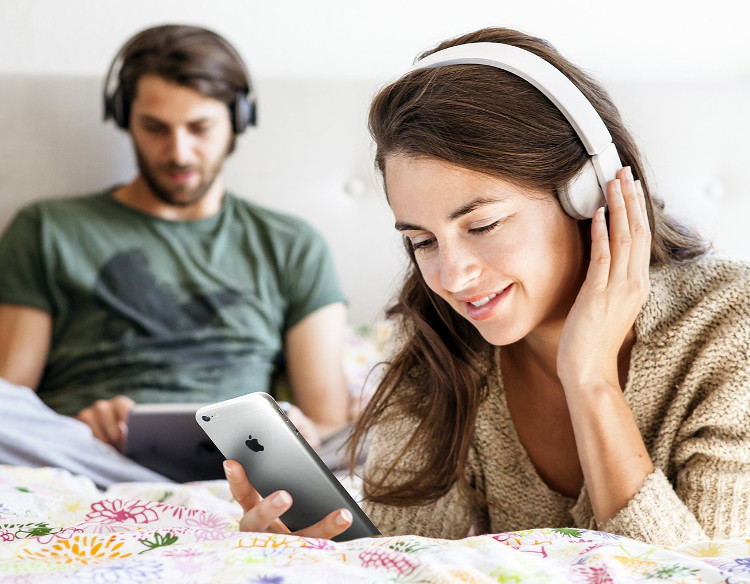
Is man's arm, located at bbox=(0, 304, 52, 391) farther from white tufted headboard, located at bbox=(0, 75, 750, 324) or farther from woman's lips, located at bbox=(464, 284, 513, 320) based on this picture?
A: woman's lips, located at bbox=(464, 284, 513, 320)

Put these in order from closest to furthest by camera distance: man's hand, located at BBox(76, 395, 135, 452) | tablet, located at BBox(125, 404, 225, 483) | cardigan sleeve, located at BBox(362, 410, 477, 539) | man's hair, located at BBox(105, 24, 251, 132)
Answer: cardigan sleeve, located at BBox(362, 410, 477, 539), tablet, located at BBox(125, 404, 225, 483), man's hand, located at BBox(76, 395, 135, 452), man's hair, located at BBox(105, 24, 251, 132)

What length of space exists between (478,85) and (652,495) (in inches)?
17.3

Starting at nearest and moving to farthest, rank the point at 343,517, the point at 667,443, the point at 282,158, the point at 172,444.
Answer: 1. the point at 343,517
2. the point at 667,443
3. the point at 172,444
4. the point at 282,158

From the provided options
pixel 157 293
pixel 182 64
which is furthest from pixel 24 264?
pixel 182 64

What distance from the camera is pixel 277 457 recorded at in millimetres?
788

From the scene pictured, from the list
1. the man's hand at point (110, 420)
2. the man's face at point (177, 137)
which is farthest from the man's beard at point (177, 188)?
the man's hand at point (110, 420)

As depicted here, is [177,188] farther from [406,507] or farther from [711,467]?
[711,467]

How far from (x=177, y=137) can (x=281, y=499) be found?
1067 millimetres

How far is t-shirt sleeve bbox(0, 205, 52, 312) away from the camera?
1.59m

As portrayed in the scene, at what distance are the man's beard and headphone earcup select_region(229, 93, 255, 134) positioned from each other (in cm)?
8

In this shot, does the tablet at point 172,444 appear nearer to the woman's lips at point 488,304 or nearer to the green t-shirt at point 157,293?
the green t-shirt at point 157,293

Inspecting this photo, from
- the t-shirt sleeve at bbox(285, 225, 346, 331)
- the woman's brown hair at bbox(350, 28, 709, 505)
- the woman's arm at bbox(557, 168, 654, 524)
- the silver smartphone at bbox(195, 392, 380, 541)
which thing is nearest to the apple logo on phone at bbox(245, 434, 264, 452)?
the silver smartphone at bbox(195, 392, 380, 541)

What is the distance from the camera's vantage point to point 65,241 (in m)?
1.66

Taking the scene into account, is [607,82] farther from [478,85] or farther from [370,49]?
[478,85]
